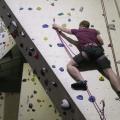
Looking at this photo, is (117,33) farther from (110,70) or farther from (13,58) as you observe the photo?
(13,58)

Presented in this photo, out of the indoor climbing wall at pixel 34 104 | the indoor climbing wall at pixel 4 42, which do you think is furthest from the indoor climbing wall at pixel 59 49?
the indoor climbing wall at pixel 4 42

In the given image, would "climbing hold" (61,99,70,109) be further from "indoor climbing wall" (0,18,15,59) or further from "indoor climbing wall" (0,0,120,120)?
"indoor climbing wall" (0,18,15,59)

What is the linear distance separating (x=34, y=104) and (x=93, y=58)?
1981mm

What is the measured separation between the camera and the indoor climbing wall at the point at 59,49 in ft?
6.88

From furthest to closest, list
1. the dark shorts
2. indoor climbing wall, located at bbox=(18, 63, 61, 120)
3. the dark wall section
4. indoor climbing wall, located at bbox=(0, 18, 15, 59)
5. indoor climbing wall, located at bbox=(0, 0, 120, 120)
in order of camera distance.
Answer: the dark wall section
indoor climbing wall, located at bbox=(0, 18, 15, 59)
indoor climbing wall, located at bbox=(18, 63, 61, 120)
the dark shorts
indoor climbing wall, located at bbox=(0, 0, 120, 120)

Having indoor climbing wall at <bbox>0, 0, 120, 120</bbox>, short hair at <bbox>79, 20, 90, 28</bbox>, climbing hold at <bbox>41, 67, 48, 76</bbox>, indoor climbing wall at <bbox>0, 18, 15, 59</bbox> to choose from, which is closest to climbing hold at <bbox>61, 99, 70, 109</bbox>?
indoor climbing wall at <bbox>0, 0, 120, 120</bbox>

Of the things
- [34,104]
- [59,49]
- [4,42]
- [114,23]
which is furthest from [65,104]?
[4,42]

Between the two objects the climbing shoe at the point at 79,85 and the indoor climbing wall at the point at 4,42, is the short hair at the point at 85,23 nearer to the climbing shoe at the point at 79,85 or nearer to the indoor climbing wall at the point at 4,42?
the climbing shoe at the point at 79,85

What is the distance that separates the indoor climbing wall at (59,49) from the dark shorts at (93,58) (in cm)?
6

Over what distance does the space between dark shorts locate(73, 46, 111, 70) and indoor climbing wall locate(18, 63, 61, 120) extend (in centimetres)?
185

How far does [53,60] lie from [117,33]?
0.68 meters

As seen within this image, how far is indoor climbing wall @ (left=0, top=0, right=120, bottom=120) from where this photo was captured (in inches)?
82.6

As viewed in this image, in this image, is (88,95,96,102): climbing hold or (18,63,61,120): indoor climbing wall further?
(18,63,61,120): indoor climbing wall

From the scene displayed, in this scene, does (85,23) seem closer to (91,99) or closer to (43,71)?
(43,71)
